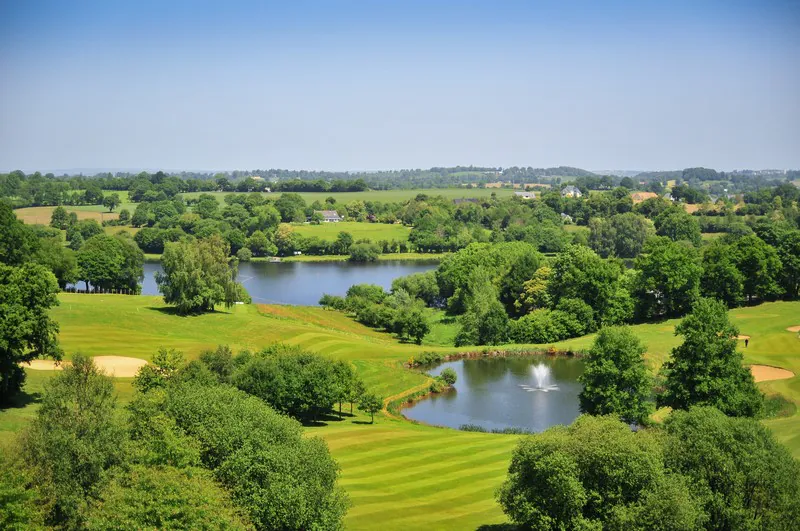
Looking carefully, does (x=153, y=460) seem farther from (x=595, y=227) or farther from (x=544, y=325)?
(x=595, y=227)

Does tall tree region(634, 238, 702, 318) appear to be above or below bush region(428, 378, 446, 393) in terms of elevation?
above

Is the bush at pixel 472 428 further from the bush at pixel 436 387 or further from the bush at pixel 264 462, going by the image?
the bush at pixel 264 462

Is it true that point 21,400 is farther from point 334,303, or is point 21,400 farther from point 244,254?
point 244,254

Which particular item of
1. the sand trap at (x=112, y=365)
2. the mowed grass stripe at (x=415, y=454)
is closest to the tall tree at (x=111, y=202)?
the sand trap at (x=112, y=365)

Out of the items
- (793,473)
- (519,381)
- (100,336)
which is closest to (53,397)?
(793,473)

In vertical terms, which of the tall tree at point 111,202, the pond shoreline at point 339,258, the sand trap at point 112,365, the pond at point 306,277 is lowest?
the pond at point 306,277

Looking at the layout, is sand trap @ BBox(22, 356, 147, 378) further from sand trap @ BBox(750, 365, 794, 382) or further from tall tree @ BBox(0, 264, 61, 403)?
sand trap @ BBox(750, 365, 794, 382)

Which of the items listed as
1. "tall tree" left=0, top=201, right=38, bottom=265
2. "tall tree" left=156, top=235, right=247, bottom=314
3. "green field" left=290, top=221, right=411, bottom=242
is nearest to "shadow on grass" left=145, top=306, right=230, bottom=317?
"tall tree" left=156, top=235, right=247, bottom=314

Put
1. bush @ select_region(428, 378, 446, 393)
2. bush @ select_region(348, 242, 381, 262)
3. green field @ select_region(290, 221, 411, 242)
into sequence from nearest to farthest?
bush @ select_region(428, 378, 446, 393) → bush @ select_region(348, 242, 381, 262) → green field @ select_region(290, 221, 411, 242)
